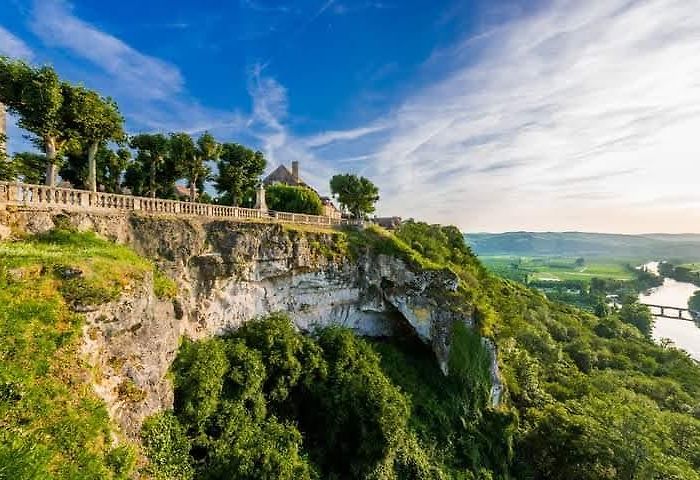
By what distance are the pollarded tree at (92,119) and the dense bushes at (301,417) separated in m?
12.5

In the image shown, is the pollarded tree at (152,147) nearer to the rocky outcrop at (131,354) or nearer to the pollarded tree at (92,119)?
the pollarded tree at (92,119)

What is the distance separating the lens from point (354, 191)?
140 feet

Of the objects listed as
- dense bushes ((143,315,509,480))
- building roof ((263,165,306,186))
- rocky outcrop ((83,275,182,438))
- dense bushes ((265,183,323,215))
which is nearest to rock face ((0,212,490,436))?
rocky outcrop ((83,275,182,438))

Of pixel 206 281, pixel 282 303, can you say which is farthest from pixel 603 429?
pixel 206 281

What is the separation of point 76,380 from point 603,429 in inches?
1307

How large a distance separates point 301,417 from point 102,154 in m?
25.7

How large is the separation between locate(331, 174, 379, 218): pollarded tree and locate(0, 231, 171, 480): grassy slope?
3310 centimetres

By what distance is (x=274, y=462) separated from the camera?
1567 centimetres

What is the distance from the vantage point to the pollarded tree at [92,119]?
16.5 meters

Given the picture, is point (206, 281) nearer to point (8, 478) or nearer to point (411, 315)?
point (8, 478)

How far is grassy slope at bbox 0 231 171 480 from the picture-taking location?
7504mm

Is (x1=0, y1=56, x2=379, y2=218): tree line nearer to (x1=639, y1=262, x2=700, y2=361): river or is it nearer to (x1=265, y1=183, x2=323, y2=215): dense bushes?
(x1=265, y1=183, x2=323, y2=215): dense bushes

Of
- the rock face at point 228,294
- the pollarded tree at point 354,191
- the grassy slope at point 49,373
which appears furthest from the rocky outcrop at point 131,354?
the pollarded tree at point 354,191

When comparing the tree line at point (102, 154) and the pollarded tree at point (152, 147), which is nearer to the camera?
the tree line at point (102, 154)
